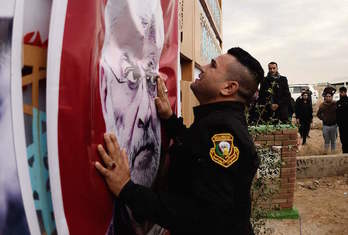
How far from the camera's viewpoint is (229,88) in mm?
1377

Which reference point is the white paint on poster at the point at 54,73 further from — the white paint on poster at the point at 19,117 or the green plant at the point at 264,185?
the green plant at the point at 264,185

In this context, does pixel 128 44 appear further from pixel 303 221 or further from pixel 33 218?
pixel 303 221

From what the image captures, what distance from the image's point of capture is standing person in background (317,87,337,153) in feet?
24.8

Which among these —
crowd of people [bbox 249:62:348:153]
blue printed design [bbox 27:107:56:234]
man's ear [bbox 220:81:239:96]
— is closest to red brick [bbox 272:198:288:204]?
crowd of people [bbox 249:62:348:153]

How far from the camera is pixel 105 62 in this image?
918 millimetres

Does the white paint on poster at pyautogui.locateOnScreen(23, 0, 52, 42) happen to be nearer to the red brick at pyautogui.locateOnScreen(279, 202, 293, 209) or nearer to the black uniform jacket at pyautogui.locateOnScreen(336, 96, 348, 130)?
the red brick at pyautogui.locateOnScreen(279, 202, 293, 209)

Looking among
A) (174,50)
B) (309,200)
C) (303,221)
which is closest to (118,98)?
(174,50)

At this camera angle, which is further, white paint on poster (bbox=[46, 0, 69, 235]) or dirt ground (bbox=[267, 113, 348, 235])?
dirt ground (bbox=[267, 113, 348, 235])

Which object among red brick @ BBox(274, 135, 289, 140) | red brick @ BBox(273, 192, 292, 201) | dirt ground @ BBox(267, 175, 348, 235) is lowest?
dirt ground @ BBox(267, 175, 348, 235)

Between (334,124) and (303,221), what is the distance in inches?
137

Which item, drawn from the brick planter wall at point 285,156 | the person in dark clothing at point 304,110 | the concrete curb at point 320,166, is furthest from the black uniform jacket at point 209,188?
the person in dark clothing at point 304,110

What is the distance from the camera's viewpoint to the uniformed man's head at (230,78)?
1.38 metres

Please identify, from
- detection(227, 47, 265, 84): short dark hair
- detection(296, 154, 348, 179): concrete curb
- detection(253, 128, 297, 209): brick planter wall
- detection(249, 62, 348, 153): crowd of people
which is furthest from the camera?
detection(296, 154, 348, 179): concrete curb

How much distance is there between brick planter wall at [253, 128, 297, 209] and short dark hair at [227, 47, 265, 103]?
3.06m
